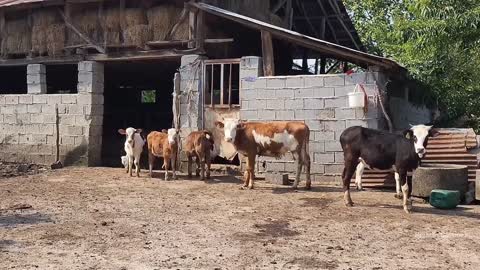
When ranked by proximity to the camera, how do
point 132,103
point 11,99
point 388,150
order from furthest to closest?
point 132,103, point 11,99, point 388,150

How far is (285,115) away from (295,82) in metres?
0.78

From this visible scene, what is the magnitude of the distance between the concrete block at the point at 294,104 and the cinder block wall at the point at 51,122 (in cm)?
547

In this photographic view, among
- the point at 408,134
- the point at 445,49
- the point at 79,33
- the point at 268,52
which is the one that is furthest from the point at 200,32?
the point at 408,134

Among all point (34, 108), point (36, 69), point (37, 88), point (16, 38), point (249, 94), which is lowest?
point (34, 108)

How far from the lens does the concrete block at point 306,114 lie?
1148 cm

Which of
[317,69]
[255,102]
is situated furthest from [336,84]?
[317,69]

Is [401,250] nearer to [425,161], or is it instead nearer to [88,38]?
[425,161]

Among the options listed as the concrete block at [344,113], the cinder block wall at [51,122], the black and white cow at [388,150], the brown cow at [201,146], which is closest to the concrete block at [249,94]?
the brown cow at [201,146]

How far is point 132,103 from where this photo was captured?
22281 millimetres

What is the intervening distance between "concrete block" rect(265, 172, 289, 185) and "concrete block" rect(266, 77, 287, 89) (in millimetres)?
2039

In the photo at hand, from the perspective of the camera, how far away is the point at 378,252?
592 centimetres

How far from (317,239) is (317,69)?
1339 cm

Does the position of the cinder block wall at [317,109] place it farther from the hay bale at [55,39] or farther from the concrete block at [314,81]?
the hay bale at [55,39]

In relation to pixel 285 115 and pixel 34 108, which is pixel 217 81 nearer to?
pixel 285 115
